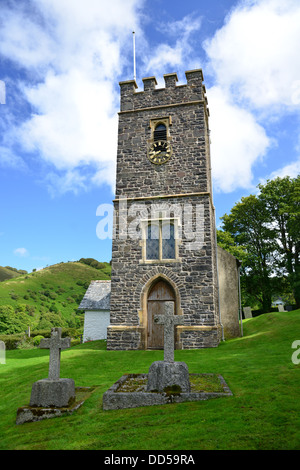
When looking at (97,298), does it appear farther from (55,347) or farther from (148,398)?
(148,398)

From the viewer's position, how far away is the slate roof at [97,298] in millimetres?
26125

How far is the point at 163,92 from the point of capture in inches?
667

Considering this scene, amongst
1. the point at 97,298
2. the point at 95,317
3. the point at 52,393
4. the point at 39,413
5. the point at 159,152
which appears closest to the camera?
the point at 39,413

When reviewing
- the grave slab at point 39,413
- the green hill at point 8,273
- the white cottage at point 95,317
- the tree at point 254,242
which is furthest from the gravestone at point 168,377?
the green hill at point 8,273

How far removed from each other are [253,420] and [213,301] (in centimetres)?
953

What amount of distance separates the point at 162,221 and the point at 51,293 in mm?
53424

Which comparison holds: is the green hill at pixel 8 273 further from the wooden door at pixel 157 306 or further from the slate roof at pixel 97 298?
the wooden door at pixel 157 306

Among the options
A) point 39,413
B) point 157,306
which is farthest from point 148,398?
point 157,306

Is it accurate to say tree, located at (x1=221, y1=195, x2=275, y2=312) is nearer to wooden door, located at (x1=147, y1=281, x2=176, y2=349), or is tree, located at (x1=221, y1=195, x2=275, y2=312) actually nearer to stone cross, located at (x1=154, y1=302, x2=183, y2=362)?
wooden door, located at (x1=147, y1=281, x2=176, y2=349)

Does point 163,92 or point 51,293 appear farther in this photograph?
point 51,293

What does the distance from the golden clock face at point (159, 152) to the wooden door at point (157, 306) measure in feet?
19.3

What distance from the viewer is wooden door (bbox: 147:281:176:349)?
14320 mm

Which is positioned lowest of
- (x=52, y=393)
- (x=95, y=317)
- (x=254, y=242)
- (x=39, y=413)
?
(x=39, y=413)

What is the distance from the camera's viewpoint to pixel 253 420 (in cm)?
445
